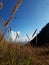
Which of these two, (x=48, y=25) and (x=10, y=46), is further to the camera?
(x=48, y=25)

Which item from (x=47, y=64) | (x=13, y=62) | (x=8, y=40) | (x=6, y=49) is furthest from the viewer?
(x=47, y=64)

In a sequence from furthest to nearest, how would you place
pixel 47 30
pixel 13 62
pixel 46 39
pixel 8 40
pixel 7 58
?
pixel 47 30
pixel 46 39
pixel 8 40
pixel 7 58
pixel 13 62

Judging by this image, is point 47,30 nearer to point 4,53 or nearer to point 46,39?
point 46,39

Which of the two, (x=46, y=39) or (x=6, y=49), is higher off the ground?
(x=6, y=49)

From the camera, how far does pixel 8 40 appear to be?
3.30 metres

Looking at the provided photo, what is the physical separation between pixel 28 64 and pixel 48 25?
A: 8.62 m

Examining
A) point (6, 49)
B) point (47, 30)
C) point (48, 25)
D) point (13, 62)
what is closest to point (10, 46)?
point (6, 49)

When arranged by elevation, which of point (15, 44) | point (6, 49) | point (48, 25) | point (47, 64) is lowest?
point (48, 25)

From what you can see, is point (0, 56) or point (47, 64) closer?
point (0, 56)

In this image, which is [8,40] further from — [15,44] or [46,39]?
[46,39]

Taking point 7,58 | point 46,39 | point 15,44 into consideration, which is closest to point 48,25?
point 46,39

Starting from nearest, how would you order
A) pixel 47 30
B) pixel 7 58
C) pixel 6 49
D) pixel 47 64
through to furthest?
pixel 7 58, pixel 6 49, pixel 47 64, pixel 47 30

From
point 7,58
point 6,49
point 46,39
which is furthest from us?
point 46,39

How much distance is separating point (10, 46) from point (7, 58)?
34 cm
